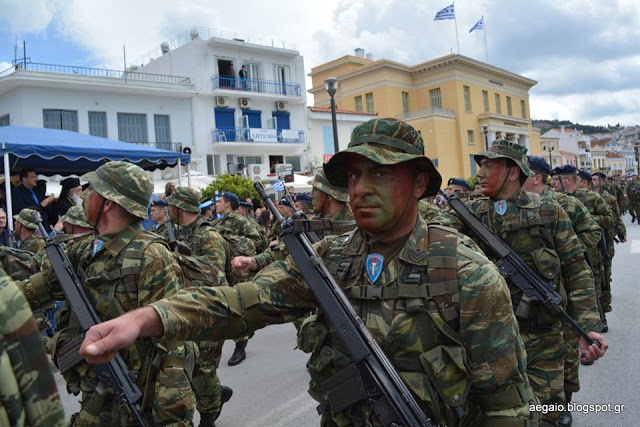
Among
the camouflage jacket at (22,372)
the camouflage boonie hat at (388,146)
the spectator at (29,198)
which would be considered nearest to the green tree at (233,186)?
the spectator at (29,198)

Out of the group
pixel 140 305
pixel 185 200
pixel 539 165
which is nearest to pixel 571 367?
pixel 539 165

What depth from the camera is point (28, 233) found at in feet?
21.4

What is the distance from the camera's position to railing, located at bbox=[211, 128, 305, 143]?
28.5m

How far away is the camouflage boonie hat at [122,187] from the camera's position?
3.09 meters

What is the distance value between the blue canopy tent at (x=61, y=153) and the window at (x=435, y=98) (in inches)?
1360

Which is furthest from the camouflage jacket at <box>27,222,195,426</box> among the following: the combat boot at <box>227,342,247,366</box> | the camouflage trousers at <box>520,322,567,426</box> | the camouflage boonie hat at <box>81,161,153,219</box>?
the combat boot at <box>227,342,247,366</box>

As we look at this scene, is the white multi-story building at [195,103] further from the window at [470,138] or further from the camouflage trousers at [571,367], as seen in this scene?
the camouflage trousers at [571,367]

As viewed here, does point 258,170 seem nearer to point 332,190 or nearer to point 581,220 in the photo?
point 332,190

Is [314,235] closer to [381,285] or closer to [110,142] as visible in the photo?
[381,285]

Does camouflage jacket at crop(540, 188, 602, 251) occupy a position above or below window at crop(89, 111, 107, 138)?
below

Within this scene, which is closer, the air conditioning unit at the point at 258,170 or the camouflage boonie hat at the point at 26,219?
the camouflage boonie hat at the point at 26,219

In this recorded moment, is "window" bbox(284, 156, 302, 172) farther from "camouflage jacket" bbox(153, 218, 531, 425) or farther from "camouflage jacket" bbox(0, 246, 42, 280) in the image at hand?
"camouflage jacket" bbox(153, 218, 531, 425)

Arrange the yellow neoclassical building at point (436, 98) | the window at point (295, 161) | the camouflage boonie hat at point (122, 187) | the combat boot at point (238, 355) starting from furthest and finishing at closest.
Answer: the yellow neoclassical building at point (436, 98), the window at point (295, 161), the combat boot at point (238, 355), the camouflage boonie hat at point (122, 187)

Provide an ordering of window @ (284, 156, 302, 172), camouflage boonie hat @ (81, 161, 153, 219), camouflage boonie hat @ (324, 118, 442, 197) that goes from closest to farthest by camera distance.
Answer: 1. camouflage boonie hat @ (324, 118, 442, 197)
2. camouflage boonie hat @ (81, 161, 153, 219)
3. window @ (284, 156, 302, 172)
